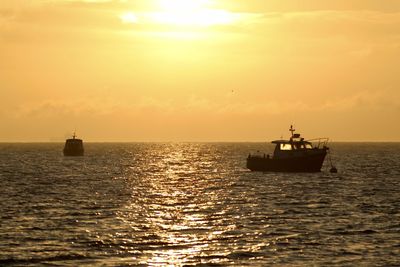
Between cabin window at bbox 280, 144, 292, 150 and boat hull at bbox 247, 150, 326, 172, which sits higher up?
cabin window at bbox 280, 144, 292, 150

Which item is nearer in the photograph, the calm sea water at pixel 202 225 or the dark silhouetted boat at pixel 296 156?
the calm sea water at pixel 202 225

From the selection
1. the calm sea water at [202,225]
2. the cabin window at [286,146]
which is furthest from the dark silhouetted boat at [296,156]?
the calm sea water at [202,225]

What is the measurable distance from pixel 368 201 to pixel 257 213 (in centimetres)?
1477

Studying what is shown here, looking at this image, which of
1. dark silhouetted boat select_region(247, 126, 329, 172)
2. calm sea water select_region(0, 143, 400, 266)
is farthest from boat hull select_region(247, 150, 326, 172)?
calm sea water select_region(0, 143, 400, 266)

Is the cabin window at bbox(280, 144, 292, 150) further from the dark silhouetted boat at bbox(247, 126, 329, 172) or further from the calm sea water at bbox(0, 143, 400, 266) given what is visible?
the calm sea water at bbox(0, 143, 400, 266)

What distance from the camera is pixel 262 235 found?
148 feet

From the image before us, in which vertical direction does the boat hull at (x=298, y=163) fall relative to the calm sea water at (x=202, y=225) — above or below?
above

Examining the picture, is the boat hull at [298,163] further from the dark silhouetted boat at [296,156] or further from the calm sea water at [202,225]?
the calm sea water at [202,225]

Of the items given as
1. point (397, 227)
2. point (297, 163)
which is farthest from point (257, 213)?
point (297, 163)

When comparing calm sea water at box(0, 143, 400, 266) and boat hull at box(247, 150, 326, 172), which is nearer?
calm sea water at box(0, 143, 400, 266)

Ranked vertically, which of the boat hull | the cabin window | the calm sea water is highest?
the cabin window

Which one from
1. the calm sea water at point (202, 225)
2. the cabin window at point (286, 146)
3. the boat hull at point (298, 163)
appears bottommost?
the calm sea water at point (202, 225)

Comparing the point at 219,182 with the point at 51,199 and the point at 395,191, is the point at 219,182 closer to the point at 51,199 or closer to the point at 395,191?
the point at 395,191

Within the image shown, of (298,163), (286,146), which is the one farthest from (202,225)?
(298,163)
